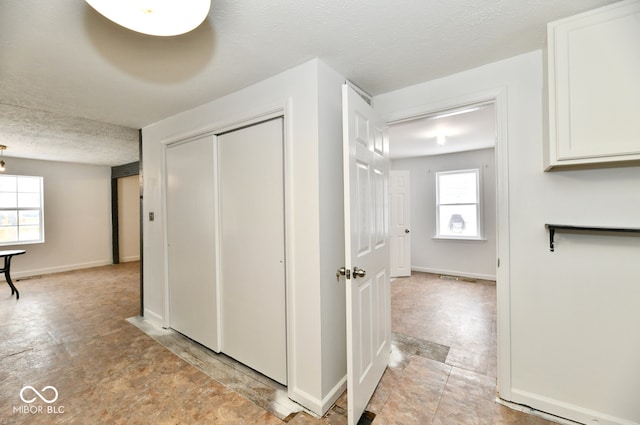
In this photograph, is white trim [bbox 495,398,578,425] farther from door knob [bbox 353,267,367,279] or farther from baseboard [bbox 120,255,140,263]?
baseboard [bbox 120,255,140,263]

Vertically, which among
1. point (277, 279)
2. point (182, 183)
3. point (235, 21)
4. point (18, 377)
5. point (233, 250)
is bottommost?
point (18, 377)

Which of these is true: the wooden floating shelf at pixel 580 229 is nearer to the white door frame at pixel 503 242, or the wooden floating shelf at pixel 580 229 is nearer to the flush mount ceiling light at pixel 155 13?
the white door frame at pixel 503 242

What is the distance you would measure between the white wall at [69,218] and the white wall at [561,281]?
7.56 m

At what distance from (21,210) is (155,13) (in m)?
6.80

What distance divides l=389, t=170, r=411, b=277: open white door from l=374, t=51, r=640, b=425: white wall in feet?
10.6

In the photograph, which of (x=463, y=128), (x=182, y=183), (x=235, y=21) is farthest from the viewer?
(x=463, y=128)

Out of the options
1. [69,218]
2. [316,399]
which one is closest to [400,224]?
[316,399]

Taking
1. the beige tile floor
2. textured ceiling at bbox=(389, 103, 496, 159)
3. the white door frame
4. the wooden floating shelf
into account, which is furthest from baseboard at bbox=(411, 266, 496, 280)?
the wooden floating shelf

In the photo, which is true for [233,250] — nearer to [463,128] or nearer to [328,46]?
[328,46]

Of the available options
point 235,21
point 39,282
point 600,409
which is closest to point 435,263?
point 600,409

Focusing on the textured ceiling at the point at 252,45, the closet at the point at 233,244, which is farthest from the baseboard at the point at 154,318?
the textured ceiling at the point at 252,45

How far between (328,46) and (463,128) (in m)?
2.68

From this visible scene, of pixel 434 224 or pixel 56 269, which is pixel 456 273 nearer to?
pixel 434 224

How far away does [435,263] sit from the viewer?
17.4 ft
